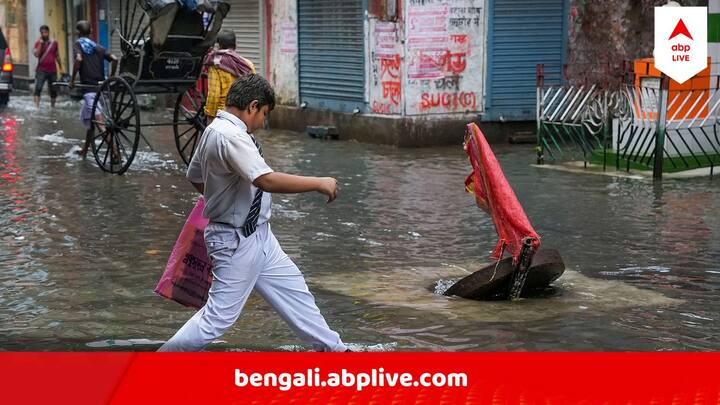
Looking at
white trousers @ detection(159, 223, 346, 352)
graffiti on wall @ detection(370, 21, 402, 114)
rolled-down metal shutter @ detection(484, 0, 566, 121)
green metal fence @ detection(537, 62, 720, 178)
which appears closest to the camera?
white trousers @ detection(159, 223, 346, 352)

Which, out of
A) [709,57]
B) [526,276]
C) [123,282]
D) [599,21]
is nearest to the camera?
[526,276]

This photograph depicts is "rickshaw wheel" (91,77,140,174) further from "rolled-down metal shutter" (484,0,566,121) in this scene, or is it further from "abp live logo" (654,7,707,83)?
"rolled-down metal shutter" (484,0,566,121)

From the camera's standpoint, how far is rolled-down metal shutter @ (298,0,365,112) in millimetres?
17797

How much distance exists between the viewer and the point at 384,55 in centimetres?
1709

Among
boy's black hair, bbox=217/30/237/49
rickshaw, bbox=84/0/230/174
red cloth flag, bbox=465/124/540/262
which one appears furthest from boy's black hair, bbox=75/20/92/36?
red cloth flag, bbox=465/124/540/262

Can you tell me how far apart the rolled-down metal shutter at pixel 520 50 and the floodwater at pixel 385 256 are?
8.01ft

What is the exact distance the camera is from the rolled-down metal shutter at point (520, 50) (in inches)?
687

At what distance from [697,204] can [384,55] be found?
22.0ft

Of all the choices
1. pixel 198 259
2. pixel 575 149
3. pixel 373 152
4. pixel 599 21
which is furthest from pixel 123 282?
pixel 599 21

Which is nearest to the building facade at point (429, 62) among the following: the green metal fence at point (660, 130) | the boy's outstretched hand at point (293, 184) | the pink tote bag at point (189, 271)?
the green metal fence at point (660, 130)

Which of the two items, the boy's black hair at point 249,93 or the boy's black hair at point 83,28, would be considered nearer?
the boy's black hair at point 249,93

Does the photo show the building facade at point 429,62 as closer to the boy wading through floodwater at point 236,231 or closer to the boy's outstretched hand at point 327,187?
the boy wading through floodwater at point 236,231

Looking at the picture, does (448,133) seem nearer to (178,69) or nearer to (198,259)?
(178,69)

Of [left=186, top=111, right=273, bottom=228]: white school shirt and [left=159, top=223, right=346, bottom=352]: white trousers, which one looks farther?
[left=159, top=223, right=346, bottom=352]: white trousers
